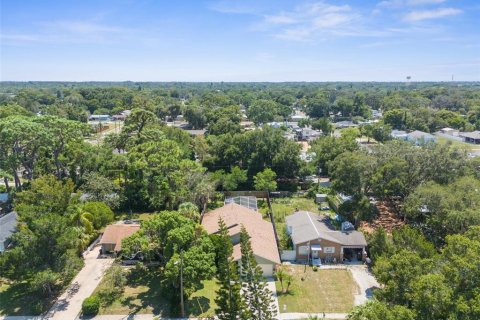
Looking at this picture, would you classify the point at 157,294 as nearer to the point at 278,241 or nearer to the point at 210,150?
the point at 278,241

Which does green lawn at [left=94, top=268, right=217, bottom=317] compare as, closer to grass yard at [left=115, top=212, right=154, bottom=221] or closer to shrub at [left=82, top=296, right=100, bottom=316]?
shrub at [left=82, top=296, right=100, bottom=316]

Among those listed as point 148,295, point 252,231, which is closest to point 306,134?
point 252,231

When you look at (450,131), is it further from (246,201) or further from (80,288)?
(80,288)

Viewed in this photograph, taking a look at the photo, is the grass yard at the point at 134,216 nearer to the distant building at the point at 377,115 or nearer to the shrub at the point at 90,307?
the shrub at the point at 90,307

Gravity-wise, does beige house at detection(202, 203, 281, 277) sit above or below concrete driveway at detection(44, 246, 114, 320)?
above

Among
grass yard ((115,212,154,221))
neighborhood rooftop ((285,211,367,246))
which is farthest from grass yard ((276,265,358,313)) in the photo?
grass yard ((115,212,154,221))

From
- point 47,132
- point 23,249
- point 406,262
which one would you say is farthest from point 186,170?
point 406,262

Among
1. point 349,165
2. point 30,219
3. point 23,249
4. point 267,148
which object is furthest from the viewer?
point 267,148
